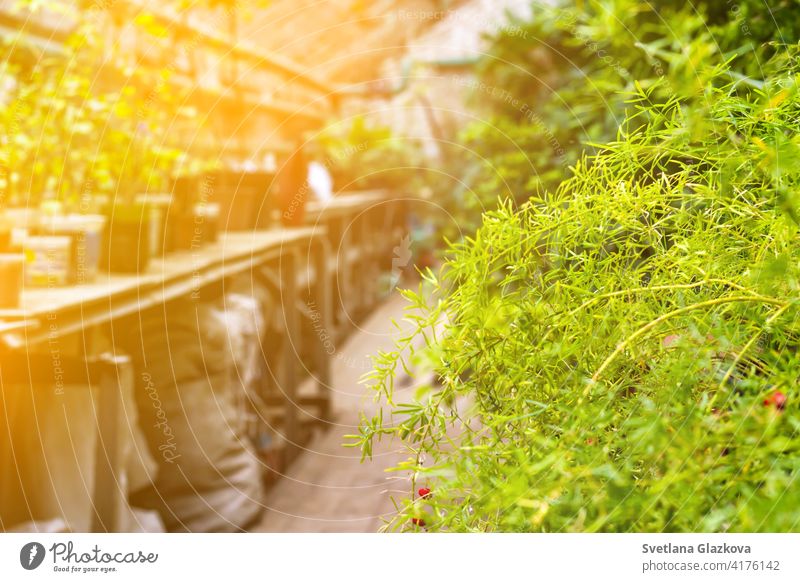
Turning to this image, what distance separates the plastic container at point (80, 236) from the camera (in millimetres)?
1002

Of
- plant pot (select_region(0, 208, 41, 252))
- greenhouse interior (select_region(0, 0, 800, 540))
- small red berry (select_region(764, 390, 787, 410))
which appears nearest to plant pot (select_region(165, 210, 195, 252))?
greenhouse interior (select_region(0, 0, 800, 540))

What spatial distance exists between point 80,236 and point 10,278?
0.24 m

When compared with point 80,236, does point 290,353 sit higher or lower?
lower

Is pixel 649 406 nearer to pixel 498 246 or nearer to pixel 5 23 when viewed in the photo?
pixel 498 246

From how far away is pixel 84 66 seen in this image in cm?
128

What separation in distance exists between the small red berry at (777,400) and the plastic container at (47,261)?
2.80ft

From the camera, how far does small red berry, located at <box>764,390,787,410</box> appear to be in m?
0.31

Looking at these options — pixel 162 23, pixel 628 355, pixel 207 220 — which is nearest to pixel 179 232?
pixel 207 220

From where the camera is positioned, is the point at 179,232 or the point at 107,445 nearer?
the point at 107,445

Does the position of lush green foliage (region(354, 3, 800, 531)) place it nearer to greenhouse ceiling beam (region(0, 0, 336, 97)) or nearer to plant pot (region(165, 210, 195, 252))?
greenhouse ceiling beam (region(0, 0, 336, 97))

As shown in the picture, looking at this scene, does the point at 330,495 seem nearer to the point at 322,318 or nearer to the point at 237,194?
the point at 237,194

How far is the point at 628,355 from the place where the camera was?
38 cm

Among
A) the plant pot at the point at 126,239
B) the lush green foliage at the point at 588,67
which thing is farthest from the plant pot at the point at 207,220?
the lush green foliage at the point at 588,67

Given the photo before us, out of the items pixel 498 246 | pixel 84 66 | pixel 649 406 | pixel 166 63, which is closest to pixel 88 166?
pixel 84 66
